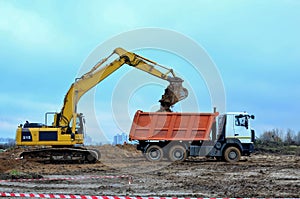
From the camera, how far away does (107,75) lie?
83.1 ft

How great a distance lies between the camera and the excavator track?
2417 cm

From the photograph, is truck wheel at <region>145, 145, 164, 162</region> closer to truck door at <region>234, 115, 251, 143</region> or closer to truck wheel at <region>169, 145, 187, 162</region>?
truck wheel at <region>169, 145, 187, 162</region>

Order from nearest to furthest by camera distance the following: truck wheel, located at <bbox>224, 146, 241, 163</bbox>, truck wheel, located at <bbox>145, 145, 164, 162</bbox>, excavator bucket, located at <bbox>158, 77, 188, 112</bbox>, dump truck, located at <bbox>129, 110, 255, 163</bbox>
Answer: excavator bucket, located at <bbox>158, 77, 188, 112</bbox> < truck wheel, located at <bbox>224, 146, 241, 163</bbox> < dump truck, located at <bbox>129, 110, 255, 163</bbox> < truck wheel, located at <bbox>145, 145, 164, 162</bbox>

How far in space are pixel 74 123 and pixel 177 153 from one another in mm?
5971

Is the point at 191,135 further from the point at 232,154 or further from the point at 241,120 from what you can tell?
the point at 241,120

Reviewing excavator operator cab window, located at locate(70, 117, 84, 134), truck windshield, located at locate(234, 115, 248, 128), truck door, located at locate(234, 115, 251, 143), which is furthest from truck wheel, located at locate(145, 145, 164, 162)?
truck windshield, located at locate(234, 115, 248, 128)

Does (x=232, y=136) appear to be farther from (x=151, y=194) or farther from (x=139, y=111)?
(x=151, y=194)

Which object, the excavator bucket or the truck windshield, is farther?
the truck windshield

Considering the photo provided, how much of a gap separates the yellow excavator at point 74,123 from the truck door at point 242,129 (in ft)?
11.7

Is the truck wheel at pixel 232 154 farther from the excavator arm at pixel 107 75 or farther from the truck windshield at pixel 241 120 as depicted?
the excavator arm at pixel 107 75

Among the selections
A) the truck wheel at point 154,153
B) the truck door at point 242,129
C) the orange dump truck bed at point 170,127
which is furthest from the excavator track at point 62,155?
the truck door at point 242,129

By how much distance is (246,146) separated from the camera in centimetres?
2642

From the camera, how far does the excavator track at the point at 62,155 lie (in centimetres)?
2417

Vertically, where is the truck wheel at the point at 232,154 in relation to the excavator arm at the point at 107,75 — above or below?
below
